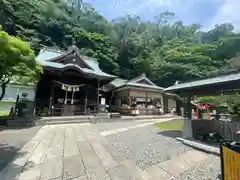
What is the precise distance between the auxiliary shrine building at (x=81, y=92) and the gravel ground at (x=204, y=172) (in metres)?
9.01

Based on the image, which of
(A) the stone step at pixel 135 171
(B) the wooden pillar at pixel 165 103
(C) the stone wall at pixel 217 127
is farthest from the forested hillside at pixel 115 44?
(A) the stone step at pixel 135 171

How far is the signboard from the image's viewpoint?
163 centimetres

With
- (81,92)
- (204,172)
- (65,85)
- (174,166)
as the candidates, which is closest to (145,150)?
(174,166)

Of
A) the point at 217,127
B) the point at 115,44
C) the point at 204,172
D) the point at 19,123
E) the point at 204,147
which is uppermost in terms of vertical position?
the point at 115,44

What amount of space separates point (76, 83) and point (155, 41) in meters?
23.9

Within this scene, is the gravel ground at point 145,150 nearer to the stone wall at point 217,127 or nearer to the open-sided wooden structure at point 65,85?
the stone wall at point 217,127

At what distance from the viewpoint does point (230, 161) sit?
173 cm

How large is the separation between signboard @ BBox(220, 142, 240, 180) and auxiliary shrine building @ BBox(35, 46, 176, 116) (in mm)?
10024

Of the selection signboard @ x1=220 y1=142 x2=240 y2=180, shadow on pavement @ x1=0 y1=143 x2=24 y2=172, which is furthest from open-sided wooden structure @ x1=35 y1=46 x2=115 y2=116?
signboard @ x1=220 y1=142 x2=240 y2=180

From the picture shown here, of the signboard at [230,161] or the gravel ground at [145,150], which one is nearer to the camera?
the signboard at [230,161]

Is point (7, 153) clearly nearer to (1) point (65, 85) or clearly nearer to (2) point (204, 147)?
(2) point (204, 147)

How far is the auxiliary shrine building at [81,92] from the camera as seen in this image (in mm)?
10346

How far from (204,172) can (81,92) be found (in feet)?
37.9

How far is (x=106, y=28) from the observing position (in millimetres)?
29062
